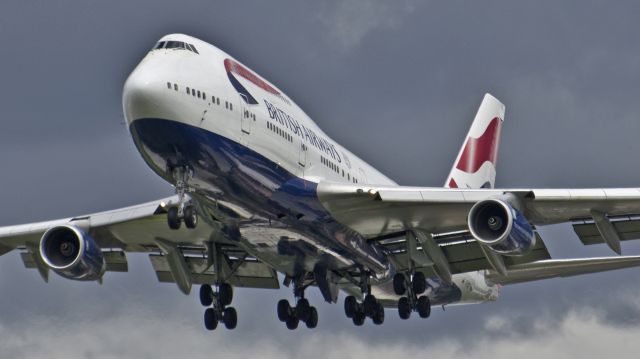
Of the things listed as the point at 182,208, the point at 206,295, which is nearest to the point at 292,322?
the point at 206,295

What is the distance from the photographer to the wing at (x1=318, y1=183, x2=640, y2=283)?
36719 millimetres

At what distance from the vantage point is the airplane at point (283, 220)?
33.3 metres

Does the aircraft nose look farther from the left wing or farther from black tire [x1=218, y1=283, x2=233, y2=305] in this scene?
black tire [x1=218, y1=283, x2=233, y2=305]

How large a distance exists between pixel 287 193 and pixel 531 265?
1056 centimetres

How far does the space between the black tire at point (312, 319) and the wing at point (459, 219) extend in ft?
10.5

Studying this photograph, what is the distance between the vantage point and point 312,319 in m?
42.9

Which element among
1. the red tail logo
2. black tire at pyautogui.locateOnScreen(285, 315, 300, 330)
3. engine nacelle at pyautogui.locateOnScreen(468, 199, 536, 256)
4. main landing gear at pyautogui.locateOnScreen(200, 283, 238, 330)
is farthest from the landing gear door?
the red tail logo

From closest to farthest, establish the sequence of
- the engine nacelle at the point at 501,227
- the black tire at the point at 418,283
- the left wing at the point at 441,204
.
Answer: the engine nacelle at the point at 501,227 < the left wing at the point at 441,204 < the black tire at the point at 418,283

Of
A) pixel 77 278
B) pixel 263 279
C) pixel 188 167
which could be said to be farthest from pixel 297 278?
pixel 188 167

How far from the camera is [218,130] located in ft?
109

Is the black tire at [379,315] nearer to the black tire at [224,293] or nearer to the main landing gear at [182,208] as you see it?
the black tire at [224,293]

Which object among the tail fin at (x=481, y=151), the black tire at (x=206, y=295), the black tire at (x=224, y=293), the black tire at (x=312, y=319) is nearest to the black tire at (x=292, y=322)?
the black tire at (x=312, y=319)

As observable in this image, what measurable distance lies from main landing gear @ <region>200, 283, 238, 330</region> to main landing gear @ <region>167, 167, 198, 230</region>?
28.5ft

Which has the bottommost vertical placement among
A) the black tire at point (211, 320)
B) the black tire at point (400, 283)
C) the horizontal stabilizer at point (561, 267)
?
the black tire at point (211, 320)
